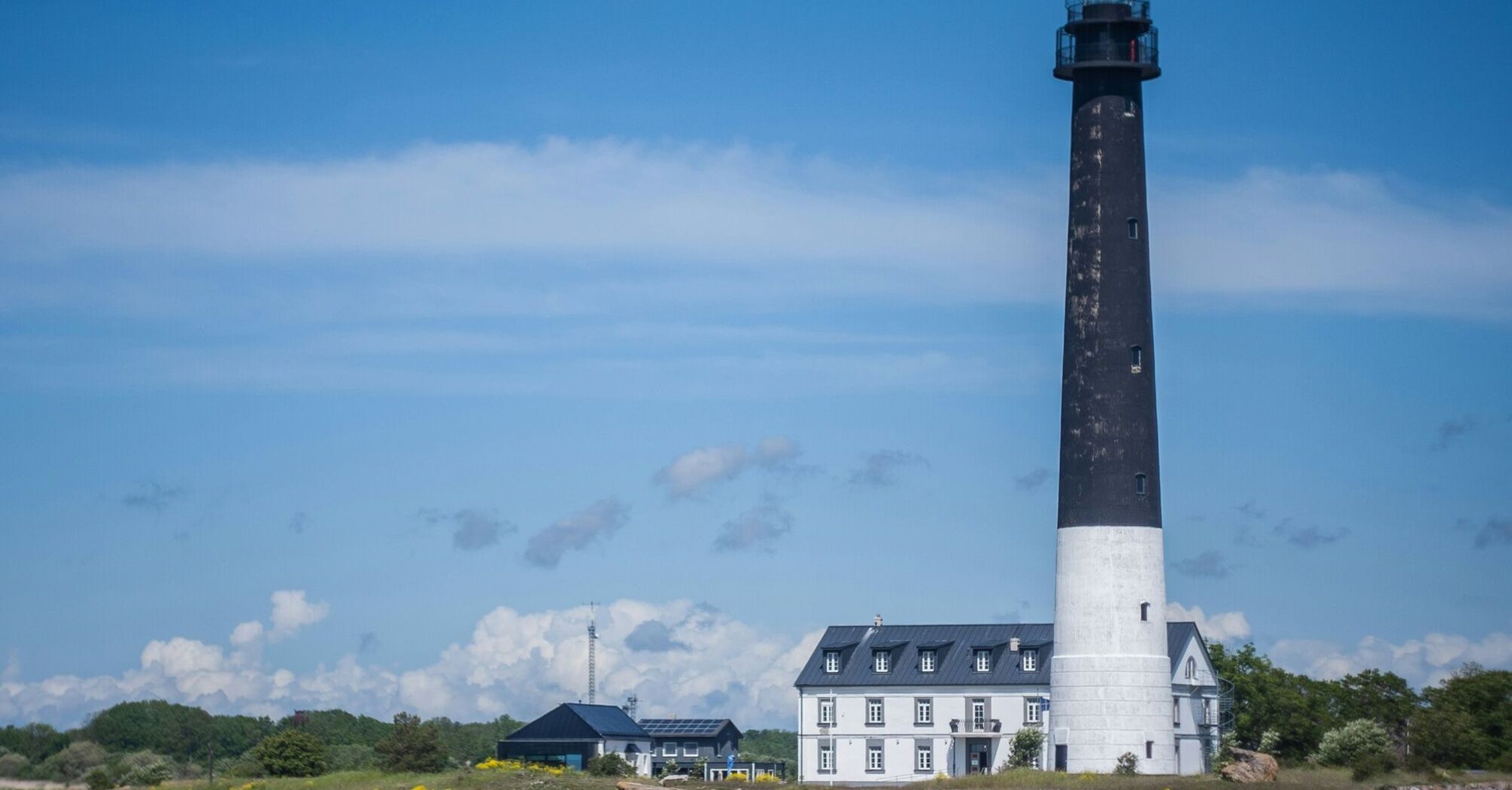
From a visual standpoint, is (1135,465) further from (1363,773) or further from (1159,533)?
(1363,773)

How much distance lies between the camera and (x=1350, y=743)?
66.9m

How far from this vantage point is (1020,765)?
67.4m

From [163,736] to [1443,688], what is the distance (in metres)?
58.0

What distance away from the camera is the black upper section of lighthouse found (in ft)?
194

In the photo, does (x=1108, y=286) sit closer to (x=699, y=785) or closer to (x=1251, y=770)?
(x=1251, y=770)

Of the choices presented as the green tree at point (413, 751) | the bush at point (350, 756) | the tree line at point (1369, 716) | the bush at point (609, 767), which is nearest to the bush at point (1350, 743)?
the tree line at point (1369, 716)

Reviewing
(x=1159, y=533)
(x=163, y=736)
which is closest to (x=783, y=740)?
(x=163, y=736)

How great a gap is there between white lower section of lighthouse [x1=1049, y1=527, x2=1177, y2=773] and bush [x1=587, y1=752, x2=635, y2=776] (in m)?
14.9

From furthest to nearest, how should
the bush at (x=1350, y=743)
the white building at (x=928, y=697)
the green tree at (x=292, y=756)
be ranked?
the white building at (x=928, y=697) < the bush at (x=1350, y=743) < the green tree at (x=292, y=756)

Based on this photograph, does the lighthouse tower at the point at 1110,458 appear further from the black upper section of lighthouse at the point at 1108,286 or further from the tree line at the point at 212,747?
the tree line at the point at 212,747

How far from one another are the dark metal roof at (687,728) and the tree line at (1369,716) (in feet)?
80.4

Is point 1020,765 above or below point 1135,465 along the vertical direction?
below

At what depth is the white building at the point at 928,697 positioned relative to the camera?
2945 inches

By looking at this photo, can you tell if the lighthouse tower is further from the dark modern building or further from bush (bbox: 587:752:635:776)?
the dark modern building
